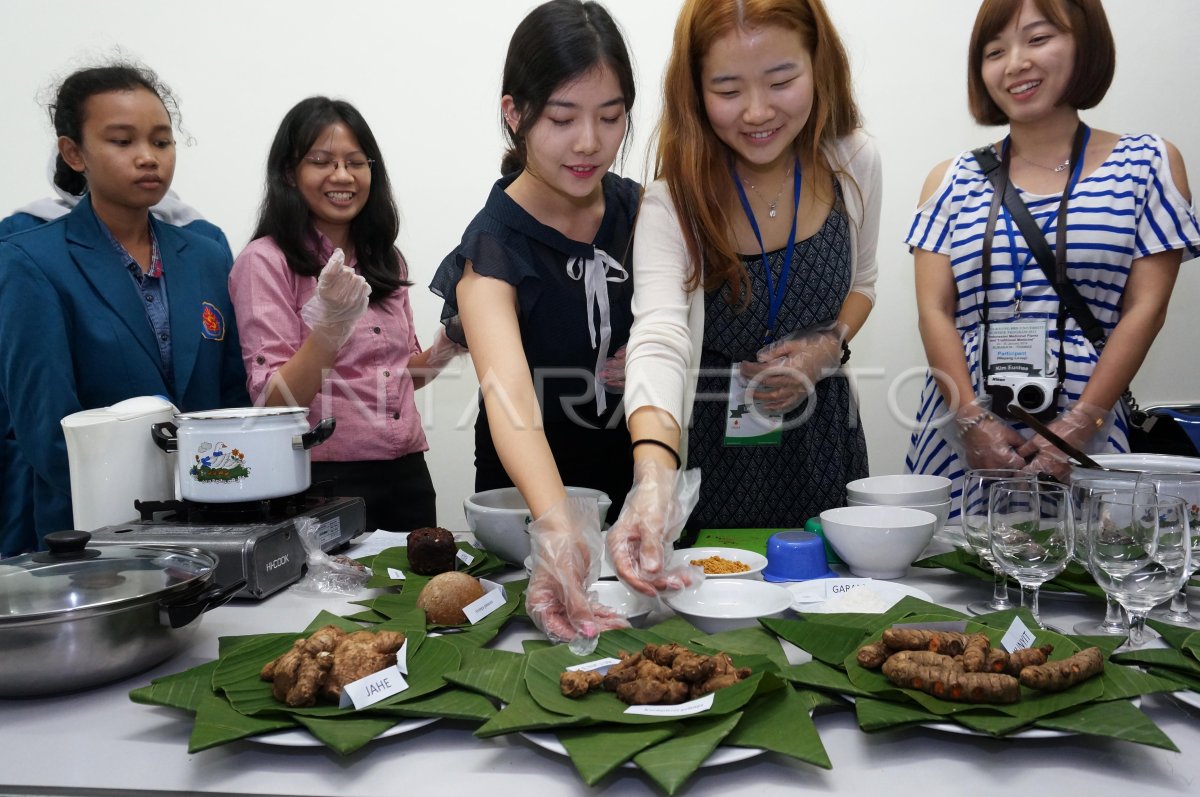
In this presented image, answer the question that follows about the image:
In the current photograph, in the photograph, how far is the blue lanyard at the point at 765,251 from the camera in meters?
1.70

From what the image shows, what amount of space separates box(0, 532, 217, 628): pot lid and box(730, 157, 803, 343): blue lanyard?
1.11 meters

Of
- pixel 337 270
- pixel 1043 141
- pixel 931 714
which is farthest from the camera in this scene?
pixel 1043 141

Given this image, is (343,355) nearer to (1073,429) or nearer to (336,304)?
(336,304)

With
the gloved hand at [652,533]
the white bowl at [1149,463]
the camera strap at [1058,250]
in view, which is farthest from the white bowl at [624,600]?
the camera strap at [1058,250]

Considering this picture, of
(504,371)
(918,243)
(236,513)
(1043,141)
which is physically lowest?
(236,513)

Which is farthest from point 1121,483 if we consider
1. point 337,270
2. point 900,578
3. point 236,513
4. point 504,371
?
point 337,270

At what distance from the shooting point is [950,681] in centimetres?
79

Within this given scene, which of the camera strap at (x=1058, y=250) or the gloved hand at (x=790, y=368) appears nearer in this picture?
the gloved hand at (x=790, y=368)

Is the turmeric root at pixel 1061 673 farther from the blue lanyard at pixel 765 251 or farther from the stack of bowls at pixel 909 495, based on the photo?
the blue lanyard at pixel 765 251

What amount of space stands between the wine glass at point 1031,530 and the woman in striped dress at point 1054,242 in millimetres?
798

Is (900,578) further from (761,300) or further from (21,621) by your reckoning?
(21,621)

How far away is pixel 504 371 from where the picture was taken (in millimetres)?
1394

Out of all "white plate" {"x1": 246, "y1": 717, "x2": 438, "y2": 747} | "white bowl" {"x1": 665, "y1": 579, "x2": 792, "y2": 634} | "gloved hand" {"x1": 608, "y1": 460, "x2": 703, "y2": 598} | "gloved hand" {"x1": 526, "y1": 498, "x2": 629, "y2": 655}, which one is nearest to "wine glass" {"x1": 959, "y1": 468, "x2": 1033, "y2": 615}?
"white bowl" {"x1": 665, "y1": 579, "x2": 792, "y2": 634}

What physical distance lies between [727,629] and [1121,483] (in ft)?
1.85
